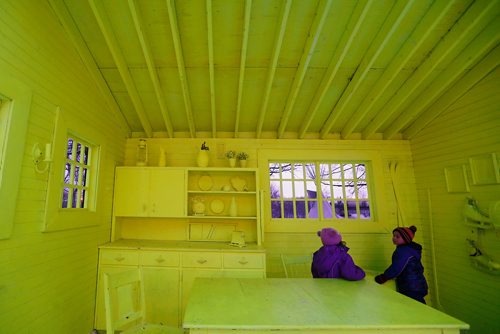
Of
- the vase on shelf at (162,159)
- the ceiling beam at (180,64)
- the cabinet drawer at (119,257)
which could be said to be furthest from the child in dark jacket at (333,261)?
the vase on shelf at (162,159)

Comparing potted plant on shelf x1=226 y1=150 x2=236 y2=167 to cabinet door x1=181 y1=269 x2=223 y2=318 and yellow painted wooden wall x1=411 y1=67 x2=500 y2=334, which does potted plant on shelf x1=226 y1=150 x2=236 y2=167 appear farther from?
yellow painted wooden wall x1=411 y1=67 x2=500 y2=334

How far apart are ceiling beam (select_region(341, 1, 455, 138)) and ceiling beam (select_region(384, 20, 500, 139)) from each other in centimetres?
50

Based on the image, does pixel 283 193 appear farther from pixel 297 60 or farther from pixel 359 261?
pixel 297 60

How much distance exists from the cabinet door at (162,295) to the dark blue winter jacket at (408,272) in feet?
8.67

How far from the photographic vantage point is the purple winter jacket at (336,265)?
2275mm

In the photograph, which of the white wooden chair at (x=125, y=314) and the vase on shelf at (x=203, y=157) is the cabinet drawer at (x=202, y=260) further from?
the vase on shelf at (x=203, y=157)

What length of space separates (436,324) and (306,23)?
2.79 m

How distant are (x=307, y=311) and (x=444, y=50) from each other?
3.07 m

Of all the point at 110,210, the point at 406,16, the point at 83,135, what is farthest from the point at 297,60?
the point at 110,210

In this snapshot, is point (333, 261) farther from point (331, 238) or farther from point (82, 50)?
point (82, 50)

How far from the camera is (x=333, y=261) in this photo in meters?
2.40

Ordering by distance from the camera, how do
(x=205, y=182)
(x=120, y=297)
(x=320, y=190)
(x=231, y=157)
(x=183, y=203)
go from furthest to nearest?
1. (x=320, y=190)
2. (x=205, y=182)
3. (x=231, y=157)
4. (x=183, y=203)
5. (x=120, y=297)

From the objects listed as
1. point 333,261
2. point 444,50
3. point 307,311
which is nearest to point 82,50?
point 307,311

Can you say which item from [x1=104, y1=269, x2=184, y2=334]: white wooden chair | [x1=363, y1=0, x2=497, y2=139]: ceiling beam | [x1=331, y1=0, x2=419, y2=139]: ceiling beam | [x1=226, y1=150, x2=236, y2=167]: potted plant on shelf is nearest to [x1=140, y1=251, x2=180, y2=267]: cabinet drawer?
[x1=104, y1=269, x2=184, y2=334]: white wooden chair
